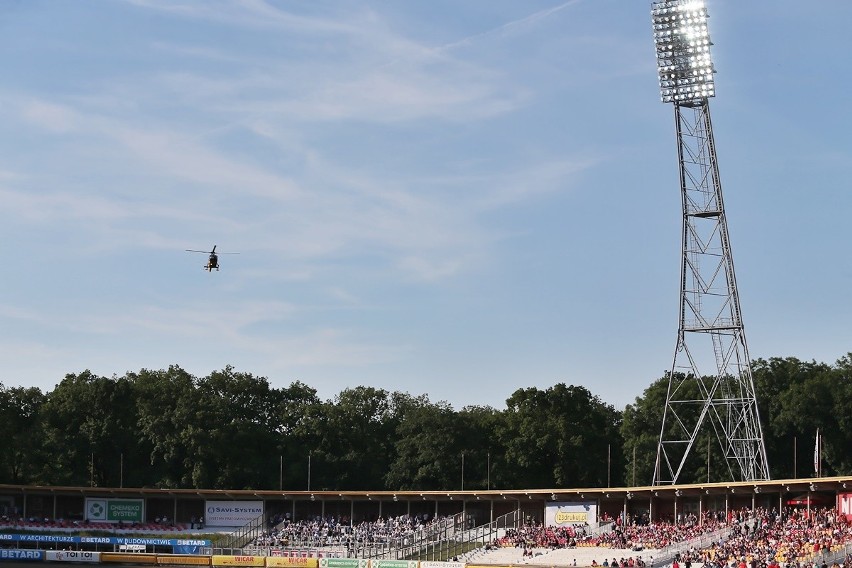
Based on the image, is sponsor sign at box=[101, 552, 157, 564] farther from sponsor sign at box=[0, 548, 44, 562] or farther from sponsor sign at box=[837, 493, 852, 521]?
sponsor sign at box=[837, 493, 852, 521]

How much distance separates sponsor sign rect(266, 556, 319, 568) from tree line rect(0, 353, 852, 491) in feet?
82.9

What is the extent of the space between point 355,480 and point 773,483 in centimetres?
4753

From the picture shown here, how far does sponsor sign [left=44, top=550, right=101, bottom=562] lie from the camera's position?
78000mm

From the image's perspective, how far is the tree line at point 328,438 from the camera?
96.4 metres

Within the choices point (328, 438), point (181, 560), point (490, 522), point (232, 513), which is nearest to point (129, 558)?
point (181, 560)

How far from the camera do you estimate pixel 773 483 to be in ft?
196

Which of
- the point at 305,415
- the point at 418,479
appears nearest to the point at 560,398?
the point at 418,479

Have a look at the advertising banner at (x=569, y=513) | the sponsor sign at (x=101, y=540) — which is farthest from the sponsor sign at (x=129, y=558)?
the advertising banner at (x=569, y=513)

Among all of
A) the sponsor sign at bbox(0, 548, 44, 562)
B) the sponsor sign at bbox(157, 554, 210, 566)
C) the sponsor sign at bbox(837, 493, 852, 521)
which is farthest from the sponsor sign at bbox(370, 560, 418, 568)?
the sponsor sign at bbox(0, 548, 44, 562)

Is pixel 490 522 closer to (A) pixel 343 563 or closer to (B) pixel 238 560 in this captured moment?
(A) pixel 343 563

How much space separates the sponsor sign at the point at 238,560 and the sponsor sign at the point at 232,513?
1163 centimetres

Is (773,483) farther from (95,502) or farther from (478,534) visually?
(95,502)

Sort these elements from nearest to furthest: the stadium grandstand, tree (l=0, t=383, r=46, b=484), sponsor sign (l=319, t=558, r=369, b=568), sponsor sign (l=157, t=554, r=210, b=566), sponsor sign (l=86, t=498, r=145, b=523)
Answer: the stadium grandstand, sponsor sign (l=319, t=558, r=369, b=568), sponsor sign (l=157, t=554, r=210, b=566), sponsor sign (l=86, t=498, r=145, b=523), tree (l=0, t=383, r=46, b=484)

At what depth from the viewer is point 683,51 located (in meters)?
67.7
